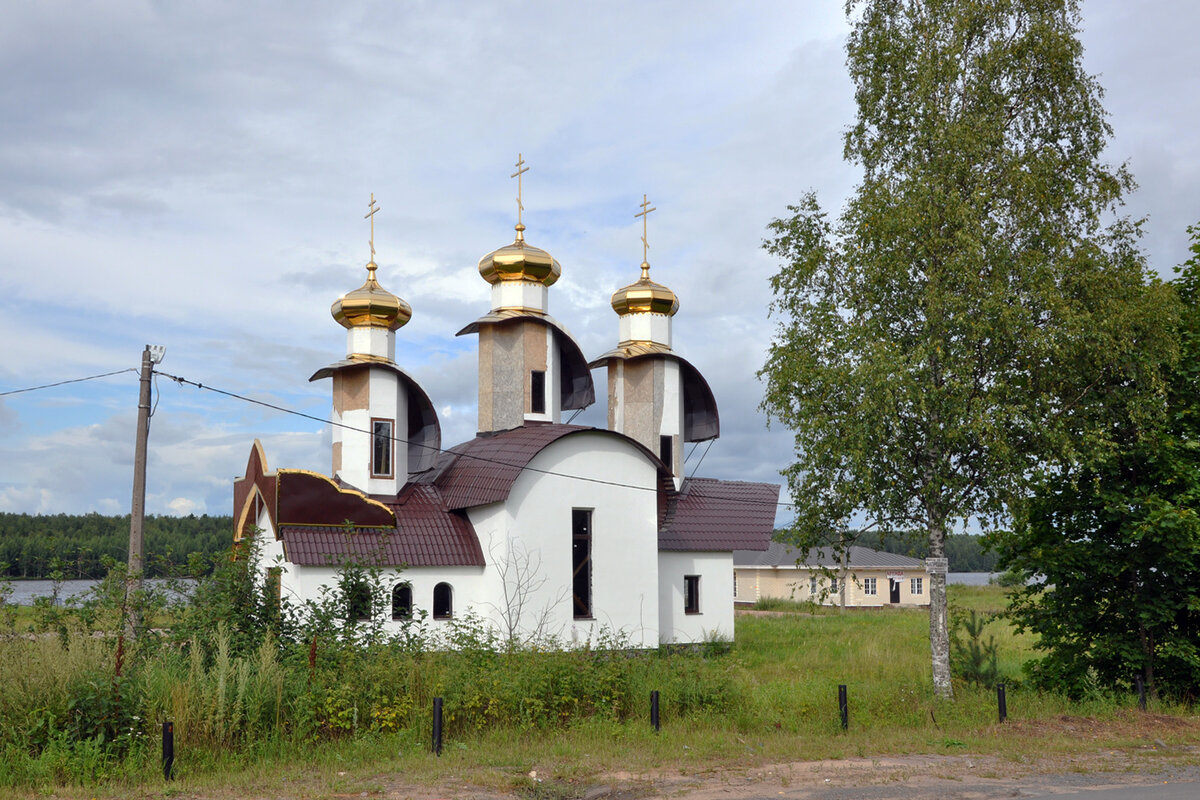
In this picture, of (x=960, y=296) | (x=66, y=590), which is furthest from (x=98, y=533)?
(x=960, y=296)

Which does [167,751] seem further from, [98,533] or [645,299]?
[98,533]

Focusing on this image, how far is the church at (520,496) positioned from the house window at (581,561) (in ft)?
0.10

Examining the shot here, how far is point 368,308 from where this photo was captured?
23.5 meters

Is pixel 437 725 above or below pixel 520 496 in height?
below

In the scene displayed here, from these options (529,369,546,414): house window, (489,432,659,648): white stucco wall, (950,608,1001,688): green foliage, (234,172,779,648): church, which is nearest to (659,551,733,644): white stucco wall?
(234,172,779,648): church

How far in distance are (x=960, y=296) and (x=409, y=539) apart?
1221 cm

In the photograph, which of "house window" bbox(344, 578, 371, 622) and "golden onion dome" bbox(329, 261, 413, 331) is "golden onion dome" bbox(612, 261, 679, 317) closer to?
"golden onion dome" bbox(329, 261, 413, 331)

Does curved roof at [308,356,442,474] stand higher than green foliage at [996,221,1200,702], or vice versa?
curved roof at [308,356,442,474]

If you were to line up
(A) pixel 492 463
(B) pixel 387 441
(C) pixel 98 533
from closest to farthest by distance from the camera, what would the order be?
1. (A) pixel 492 463
2. (B) pixel 387 441
3. (C) pixel 98 533

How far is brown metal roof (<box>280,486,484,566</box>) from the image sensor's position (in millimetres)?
19719

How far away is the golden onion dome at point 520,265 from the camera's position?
81.8 feet

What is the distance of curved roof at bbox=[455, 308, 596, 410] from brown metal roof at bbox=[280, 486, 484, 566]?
448 centimetres

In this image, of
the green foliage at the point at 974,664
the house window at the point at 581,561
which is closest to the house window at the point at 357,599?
the house window at the point at 581,561

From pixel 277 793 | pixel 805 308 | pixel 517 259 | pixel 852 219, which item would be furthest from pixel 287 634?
pixel 517 259
